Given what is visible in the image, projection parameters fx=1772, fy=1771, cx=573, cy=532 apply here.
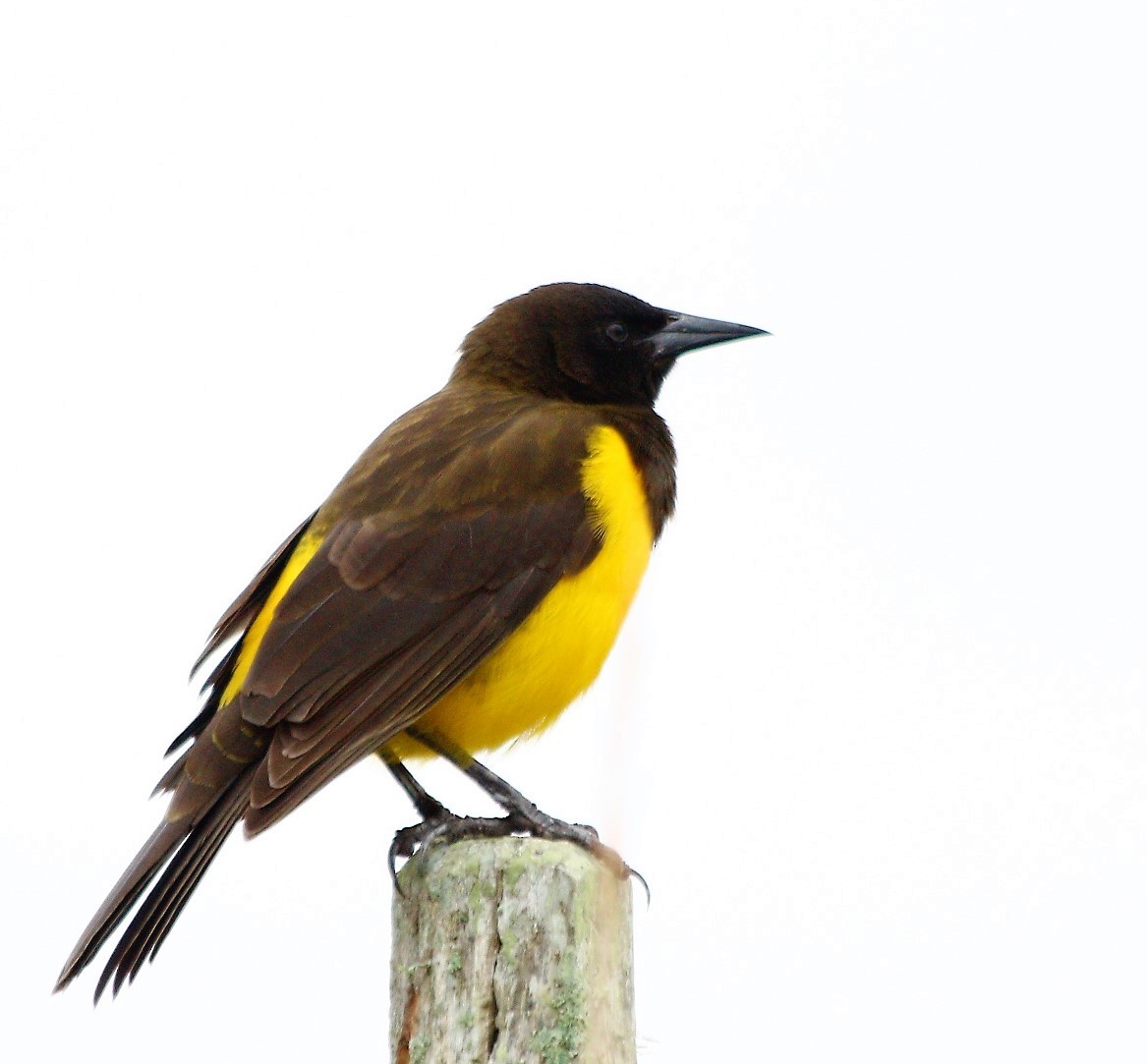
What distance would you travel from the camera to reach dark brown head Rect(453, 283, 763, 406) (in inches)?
263

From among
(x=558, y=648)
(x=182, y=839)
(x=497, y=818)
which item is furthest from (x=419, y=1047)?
(x=558, y=648)

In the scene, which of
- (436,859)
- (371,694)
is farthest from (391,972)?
(371,694)

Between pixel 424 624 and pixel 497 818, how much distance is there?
0.62m

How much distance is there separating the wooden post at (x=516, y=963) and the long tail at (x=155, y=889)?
0.81 meters

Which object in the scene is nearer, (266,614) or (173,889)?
(173,889)

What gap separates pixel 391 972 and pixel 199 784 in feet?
3.79

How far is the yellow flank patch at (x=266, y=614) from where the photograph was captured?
17.4 ft

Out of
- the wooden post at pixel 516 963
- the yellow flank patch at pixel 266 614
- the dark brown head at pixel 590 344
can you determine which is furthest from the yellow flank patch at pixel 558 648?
the wooden post at pixel 516 963

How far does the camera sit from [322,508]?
19.0 feet

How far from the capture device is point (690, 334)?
6793 millimetres

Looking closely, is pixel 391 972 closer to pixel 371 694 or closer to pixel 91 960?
pixel 91 960

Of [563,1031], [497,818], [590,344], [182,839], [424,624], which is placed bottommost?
[563,1031]

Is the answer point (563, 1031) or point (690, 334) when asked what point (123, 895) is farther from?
point (690, 334)

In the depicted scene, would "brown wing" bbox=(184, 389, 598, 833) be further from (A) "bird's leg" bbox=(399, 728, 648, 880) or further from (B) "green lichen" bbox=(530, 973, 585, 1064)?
(B) "green lichen" bbox=(530, 973, 585, 1064)
